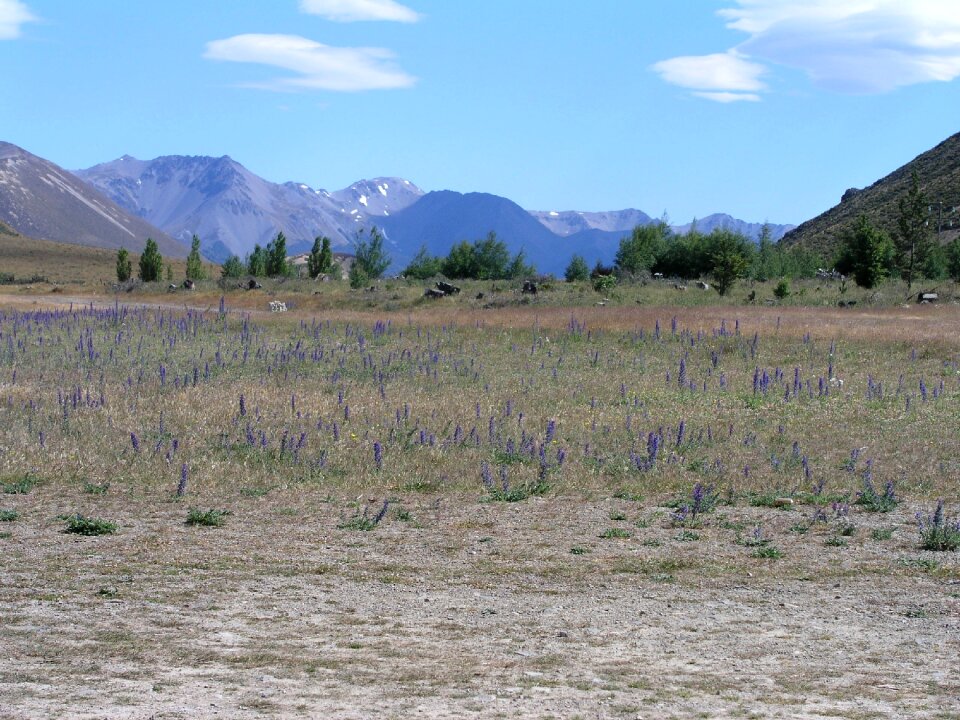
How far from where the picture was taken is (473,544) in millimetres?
9375

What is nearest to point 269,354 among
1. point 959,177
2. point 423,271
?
point 423,271

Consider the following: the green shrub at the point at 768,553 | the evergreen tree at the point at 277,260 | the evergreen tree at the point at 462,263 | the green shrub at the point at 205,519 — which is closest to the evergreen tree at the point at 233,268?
the evergreen tree at the point at 277,260

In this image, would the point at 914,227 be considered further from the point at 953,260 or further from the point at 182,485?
the point at 182,485

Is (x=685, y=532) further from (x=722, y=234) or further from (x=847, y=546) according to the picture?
(x=722, y=234)

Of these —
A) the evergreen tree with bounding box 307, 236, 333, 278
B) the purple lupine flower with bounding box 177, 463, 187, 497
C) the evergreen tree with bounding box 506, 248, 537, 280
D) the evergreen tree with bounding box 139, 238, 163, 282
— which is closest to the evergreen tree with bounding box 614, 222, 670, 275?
the evergreen tree with bounding box 506, 248, 537, 280

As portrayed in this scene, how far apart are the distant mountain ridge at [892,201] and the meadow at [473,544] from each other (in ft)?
272

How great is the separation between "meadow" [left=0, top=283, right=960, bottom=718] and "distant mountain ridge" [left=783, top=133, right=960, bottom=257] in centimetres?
8296

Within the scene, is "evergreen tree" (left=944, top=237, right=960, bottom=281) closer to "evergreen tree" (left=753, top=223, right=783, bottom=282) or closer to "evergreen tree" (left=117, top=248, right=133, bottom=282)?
"evergreen tree" (left=753, top=223, right=783, bottom=282)

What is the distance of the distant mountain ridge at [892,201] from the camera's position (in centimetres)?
9962

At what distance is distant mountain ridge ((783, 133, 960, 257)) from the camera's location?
99.6 metres

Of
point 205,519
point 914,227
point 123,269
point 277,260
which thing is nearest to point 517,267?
point 277,260

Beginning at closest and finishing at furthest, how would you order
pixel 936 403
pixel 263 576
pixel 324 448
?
pixel 263 576 → pixel 324 448 → pixel 936 403

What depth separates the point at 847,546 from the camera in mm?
9320

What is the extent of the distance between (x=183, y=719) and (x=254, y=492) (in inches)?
232
